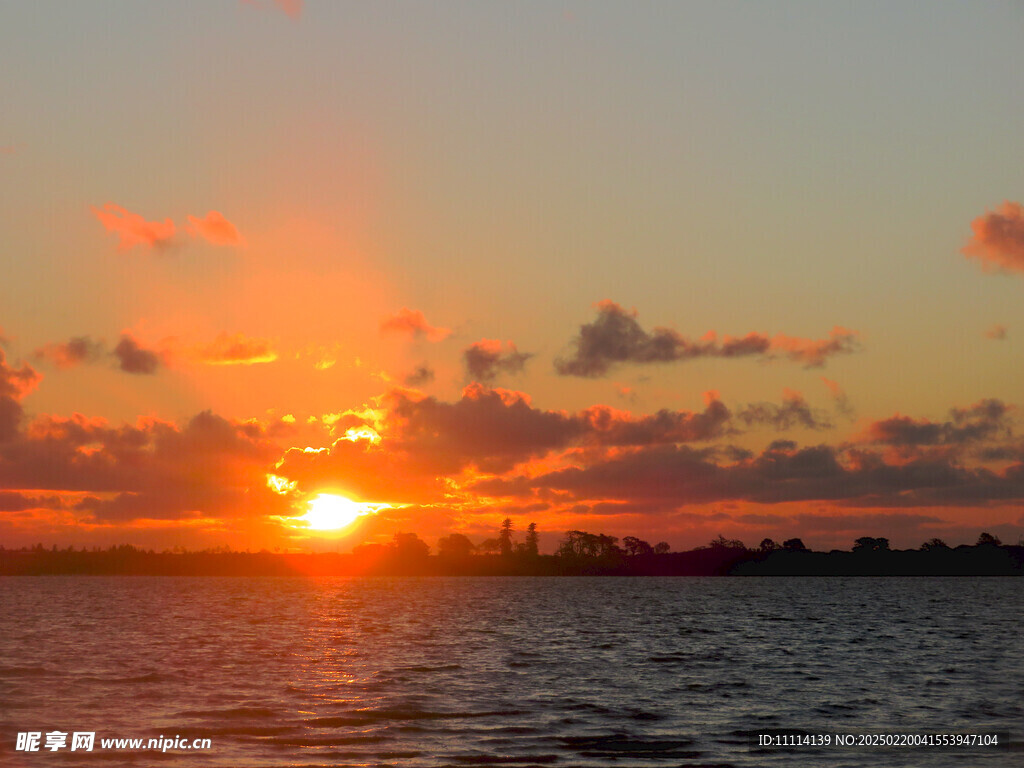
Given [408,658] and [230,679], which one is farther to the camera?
[408,658]

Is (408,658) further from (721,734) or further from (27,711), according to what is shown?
(721,734)

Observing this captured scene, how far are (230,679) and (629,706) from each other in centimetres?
2639

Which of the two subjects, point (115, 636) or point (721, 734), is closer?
point (721, 734)

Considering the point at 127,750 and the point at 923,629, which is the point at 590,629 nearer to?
the point at 923,629

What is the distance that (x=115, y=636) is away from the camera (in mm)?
101500

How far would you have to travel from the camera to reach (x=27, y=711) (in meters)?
49.4

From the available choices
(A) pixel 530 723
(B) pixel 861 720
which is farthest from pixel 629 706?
(B) pixel 861 720

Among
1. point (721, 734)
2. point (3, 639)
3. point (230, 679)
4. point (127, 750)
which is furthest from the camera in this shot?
point (3, 639)

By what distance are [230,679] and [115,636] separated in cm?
4631

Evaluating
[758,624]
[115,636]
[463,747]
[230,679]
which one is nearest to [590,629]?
[758,624]

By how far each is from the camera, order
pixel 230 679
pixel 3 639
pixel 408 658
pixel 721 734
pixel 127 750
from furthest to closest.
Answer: pixel 3 639 < pixel 408 658 < pixel 230 679 < pixel 721 734 < pixel 127 750

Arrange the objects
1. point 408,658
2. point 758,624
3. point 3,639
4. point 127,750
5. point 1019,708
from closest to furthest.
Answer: point 127,750 → point 1019,708 → point 408,658 → point 3,639 → point 758,624

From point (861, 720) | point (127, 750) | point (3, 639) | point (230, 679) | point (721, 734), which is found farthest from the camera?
point (3, 639)

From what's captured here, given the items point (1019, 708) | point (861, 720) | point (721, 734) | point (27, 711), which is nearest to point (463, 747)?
point (721, 734)
